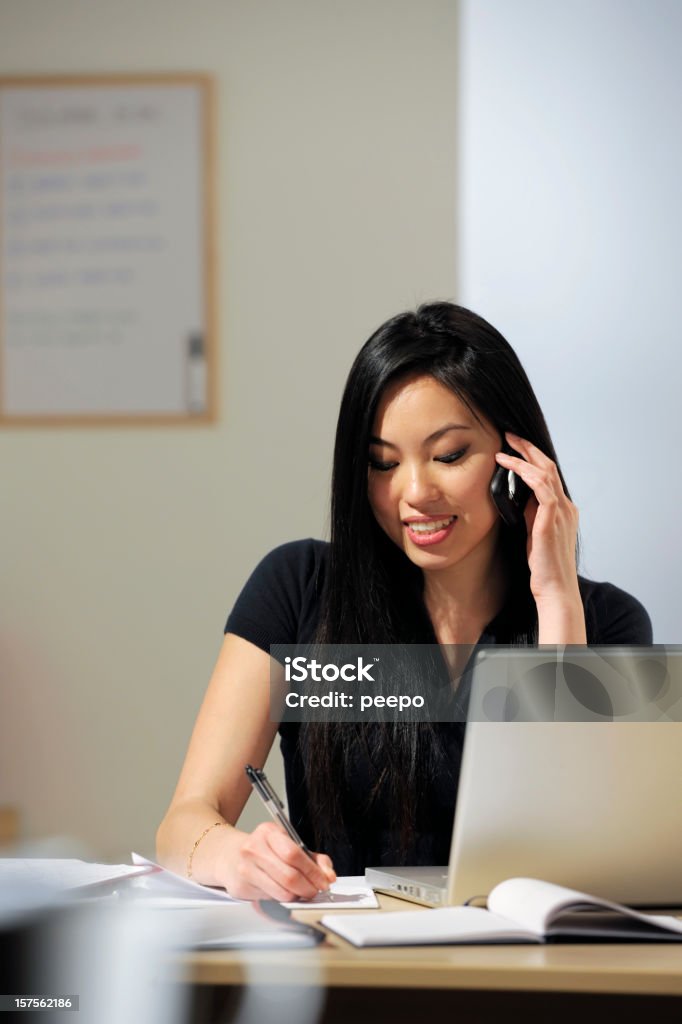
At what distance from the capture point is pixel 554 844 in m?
0.67

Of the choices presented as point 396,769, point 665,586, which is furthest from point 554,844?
point 665,586

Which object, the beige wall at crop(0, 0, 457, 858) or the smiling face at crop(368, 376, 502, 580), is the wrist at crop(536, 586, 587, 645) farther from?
the beige wall at crop(0, 0, 457, 858)

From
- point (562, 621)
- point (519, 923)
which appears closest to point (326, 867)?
point (519, 923)

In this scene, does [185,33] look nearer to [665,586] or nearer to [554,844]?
[665,586]

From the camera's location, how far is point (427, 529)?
117 centimetres

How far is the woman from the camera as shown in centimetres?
109

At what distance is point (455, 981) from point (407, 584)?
26.6 inches

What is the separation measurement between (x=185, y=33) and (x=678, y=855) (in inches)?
55.9

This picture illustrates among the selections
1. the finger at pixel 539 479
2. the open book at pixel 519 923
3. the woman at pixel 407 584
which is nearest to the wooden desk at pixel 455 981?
the open book at pixel 519 923

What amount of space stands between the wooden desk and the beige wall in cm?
112

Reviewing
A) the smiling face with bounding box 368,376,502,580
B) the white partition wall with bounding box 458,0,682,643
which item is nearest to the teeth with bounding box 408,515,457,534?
the smiling face with bounding box 368,376,502,580

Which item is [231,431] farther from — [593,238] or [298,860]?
[298,860]

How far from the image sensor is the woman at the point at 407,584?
43.0 inches

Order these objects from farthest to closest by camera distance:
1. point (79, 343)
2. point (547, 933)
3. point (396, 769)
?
point (79, 343), point (396, 769), point (547, 933)
